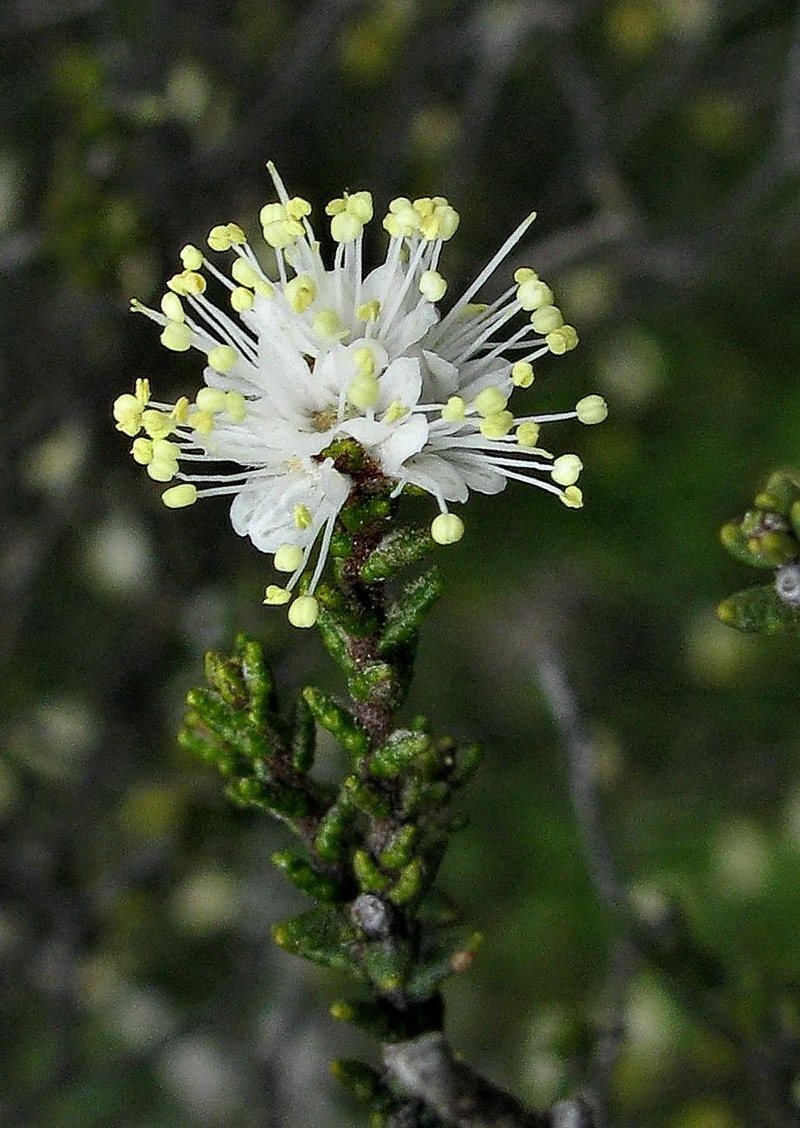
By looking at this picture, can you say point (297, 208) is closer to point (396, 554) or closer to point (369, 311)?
point (369, 311)

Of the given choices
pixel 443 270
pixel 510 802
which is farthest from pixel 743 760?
pixel 443 270

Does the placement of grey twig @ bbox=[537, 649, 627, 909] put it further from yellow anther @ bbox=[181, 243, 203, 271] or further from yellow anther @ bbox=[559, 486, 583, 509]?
yellow anther @ bbox=[181, 243, 203, 271]

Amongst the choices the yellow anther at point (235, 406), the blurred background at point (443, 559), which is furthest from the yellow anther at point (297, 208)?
the blurred background at point (443, 559)

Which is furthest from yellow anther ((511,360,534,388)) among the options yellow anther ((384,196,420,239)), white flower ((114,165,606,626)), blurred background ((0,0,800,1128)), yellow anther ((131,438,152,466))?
blurred background ((0,0,800,1128))

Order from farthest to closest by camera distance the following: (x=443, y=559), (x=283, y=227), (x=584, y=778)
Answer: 1. (x=443, y=559)
2. (x=584, y=778)
3. (x=283, y=227)

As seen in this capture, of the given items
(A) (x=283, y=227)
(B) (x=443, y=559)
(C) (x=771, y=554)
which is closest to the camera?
(C) (x=771, y=554)

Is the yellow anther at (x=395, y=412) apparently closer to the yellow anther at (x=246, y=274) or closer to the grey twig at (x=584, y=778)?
the yellow anther at (x=246, y=274)

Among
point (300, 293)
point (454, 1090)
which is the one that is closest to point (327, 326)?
point (300, 293)
